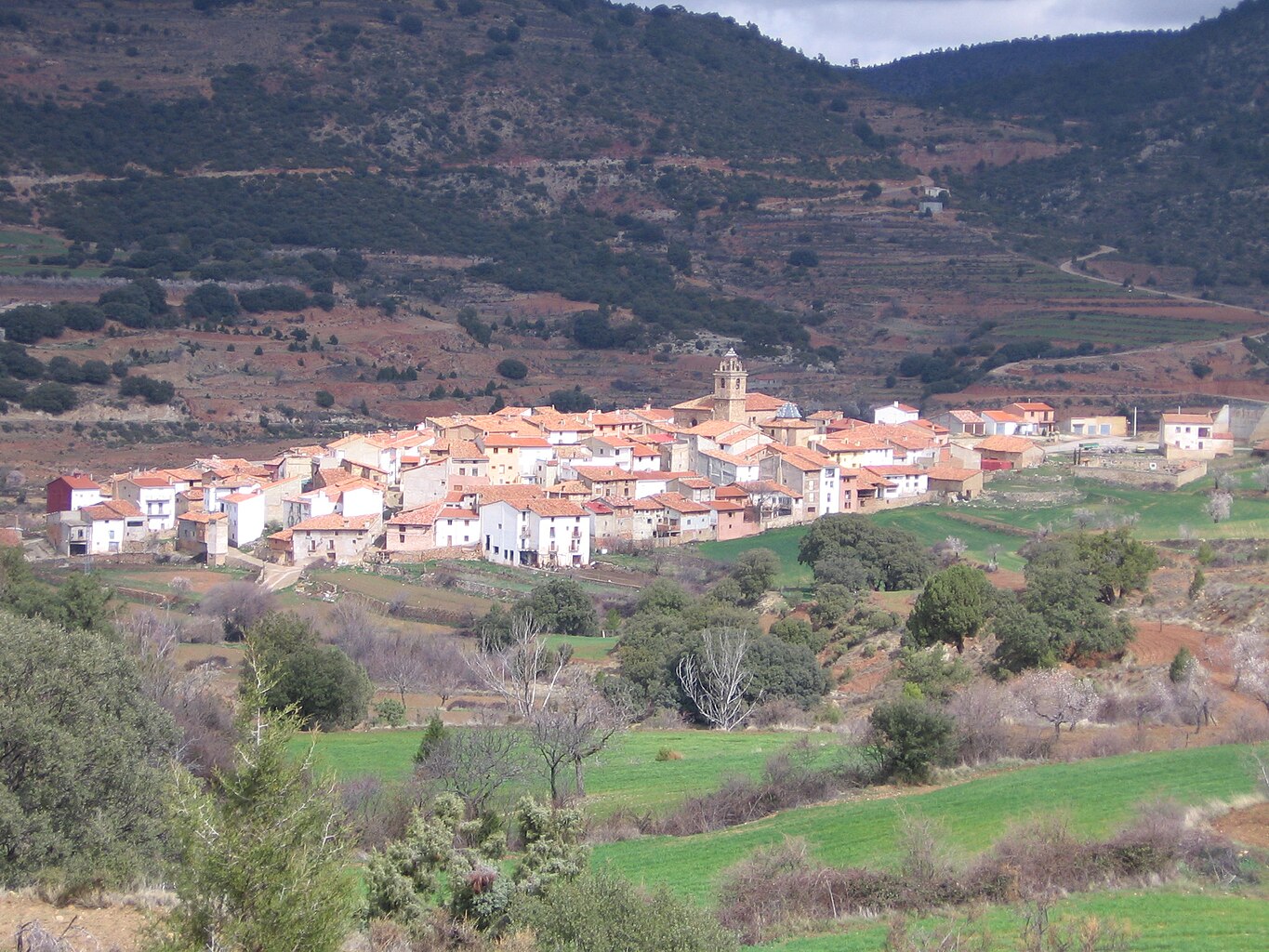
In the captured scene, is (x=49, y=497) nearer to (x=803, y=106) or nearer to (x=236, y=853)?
Answer: (x=236, y=853)

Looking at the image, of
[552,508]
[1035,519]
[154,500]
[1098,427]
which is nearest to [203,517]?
[154,500]

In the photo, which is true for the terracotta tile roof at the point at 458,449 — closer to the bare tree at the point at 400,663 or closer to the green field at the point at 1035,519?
the green field at the point at 1035,519

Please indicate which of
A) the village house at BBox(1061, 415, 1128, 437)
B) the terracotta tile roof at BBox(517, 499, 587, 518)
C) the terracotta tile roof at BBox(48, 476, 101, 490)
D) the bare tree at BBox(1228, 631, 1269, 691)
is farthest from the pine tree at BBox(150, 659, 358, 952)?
the village house at BBox(1061, 415, 1128, 437)

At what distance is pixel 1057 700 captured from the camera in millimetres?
22578

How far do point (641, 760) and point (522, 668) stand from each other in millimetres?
6989

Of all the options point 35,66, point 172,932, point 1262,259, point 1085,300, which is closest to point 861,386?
point 1085,300

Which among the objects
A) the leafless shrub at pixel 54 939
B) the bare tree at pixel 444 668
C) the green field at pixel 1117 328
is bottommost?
the bare tree at pixel 444 668

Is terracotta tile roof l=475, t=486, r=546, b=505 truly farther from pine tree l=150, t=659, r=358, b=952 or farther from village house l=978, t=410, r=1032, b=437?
pine tree l=150, t=659, r=358, b=952

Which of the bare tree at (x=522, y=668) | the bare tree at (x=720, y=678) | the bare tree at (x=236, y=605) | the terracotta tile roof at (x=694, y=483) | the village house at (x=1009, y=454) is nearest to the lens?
the bare tree at (x=522, y=668)

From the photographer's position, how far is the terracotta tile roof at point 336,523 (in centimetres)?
4247

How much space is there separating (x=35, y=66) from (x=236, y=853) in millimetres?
101651

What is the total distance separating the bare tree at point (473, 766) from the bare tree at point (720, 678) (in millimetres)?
6893

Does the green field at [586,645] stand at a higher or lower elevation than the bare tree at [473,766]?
lower

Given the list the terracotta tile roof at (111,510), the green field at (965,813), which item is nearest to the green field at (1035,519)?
the terracotta tile roof at (111,510)
